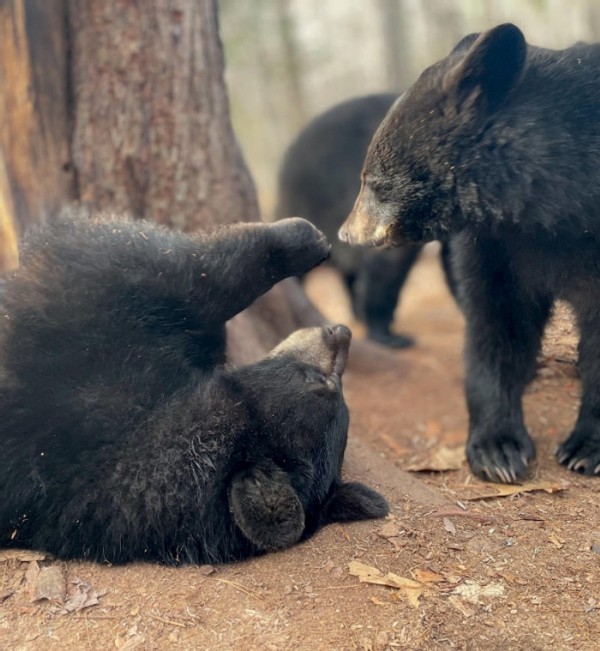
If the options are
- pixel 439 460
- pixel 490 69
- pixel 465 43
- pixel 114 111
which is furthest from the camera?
pixel 114 111

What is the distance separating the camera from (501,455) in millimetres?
4066

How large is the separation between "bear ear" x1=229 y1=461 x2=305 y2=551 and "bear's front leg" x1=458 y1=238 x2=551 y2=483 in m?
1.45

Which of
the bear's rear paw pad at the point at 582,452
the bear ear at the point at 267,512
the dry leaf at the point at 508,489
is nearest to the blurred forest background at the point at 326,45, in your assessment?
the bear's rear paw pad at the point at 582,452

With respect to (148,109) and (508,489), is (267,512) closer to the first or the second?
(508,489)

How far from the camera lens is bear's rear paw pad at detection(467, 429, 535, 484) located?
398cm

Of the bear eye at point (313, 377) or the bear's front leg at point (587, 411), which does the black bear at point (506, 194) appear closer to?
the bear's front leg at point (587, 411)

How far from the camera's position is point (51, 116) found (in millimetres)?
5008

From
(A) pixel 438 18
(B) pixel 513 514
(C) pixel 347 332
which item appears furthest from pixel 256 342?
(A) pixel 438 18

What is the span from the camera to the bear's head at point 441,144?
3.44 metres

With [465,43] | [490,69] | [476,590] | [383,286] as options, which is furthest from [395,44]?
[476,590]

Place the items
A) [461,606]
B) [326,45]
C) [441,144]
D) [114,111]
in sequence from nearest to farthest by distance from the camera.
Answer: [461,606] → [441,144] → [114,111] → [326,45]

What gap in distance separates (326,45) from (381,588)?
2000cm

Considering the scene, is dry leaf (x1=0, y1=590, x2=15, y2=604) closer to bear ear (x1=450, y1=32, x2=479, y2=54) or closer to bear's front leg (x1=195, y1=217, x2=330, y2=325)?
bear's front leg (x1=195, y1=217, x2=330, y2=325)

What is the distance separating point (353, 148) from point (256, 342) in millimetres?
2939
